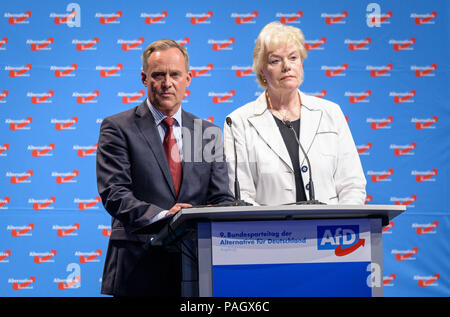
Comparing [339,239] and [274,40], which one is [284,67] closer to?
[274,40]

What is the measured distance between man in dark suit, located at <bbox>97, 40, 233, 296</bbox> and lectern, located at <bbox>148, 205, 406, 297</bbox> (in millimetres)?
569

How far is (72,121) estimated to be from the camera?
17.0 ft

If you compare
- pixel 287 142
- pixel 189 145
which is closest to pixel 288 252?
pixel 189 145

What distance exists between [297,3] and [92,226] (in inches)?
100

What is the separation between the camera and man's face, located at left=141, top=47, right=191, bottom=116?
3.20m

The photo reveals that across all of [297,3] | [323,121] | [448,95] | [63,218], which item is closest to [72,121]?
[63,218]

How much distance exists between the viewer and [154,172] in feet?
9.87

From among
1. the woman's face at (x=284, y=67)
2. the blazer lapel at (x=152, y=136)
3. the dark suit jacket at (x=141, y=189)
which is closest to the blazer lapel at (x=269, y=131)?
the woman's face at (x=284, y=67)

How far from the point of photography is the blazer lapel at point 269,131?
10.9 ft

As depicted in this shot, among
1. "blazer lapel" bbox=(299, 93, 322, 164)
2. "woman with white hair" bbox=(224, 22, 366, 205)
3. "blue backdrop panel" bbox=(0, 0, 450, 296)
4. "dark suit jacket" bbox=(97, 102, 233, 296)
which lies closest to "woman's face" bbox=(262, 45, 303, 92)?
"woman with white hair" bbox=(224, 22, 366, 205)

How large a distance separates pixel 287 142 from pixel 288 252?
1237 millimetres

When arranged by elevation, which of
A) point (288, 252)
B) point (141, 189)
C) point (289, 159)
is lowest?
point (288, 252)

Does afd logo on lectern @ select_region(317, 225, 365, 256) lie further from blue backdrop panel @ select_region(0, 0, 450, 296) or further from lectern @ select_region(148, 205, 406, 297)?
blue backdrop panel @ select_region(0, 0, 450, 296)

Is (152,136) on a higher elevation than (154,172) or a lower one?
higher
